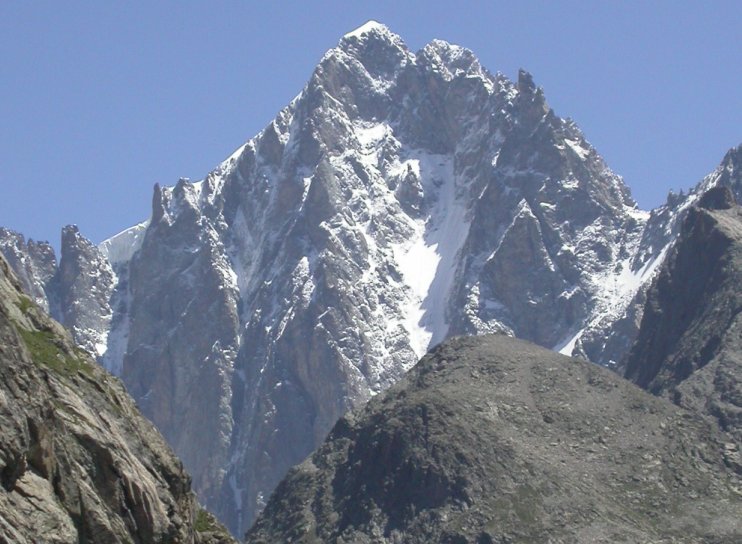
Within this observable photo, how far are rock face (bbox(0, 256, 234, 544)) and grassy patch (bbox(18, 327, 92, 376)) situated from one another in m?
0.06

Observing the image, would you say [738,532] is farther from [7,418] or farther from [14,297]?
[7,418]

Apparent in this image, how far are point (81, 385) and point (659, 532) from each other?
5663 inches

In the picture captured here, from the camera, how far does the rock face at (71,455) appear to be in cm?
4916

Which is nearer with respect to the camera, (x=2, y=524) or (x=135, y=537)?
(x=2, y=524)

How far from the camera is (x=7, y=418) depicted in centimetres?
4859

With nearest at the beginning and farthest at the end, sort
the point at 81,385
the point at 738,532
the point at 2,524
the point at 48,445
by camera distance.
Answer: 1. the point at 2,524
2. the point at 48,445
3. the point at 81,385
4. the point at 738,532

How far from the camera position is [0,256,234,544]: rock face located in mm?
49156

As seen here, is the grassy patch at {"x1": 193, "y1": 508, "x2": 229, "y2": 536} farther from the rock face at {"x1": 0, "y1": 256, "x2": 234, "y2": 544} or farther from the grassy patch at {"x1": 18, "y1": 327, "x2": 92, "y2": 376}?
the grassy patch at {"x1": 18, "y1": 327, "x2": 92, "y2": 376}

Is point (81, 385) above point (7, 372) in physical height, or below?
above

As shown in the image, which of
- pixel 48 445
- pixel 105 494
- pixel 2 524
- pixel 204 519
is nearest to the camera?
pixel 2 524

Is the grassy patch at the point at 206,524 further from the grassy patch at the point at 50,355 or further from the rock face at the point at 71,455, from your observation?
the grassy patch at the point at 50,355

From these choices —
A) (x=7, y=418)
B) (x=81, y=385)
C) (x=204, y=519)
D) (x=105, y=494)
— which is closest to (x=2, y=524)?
(x=7, y=418)

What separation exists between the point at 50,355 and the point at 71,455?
686 centimetres

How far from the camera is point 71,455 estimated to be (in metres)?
54.2
